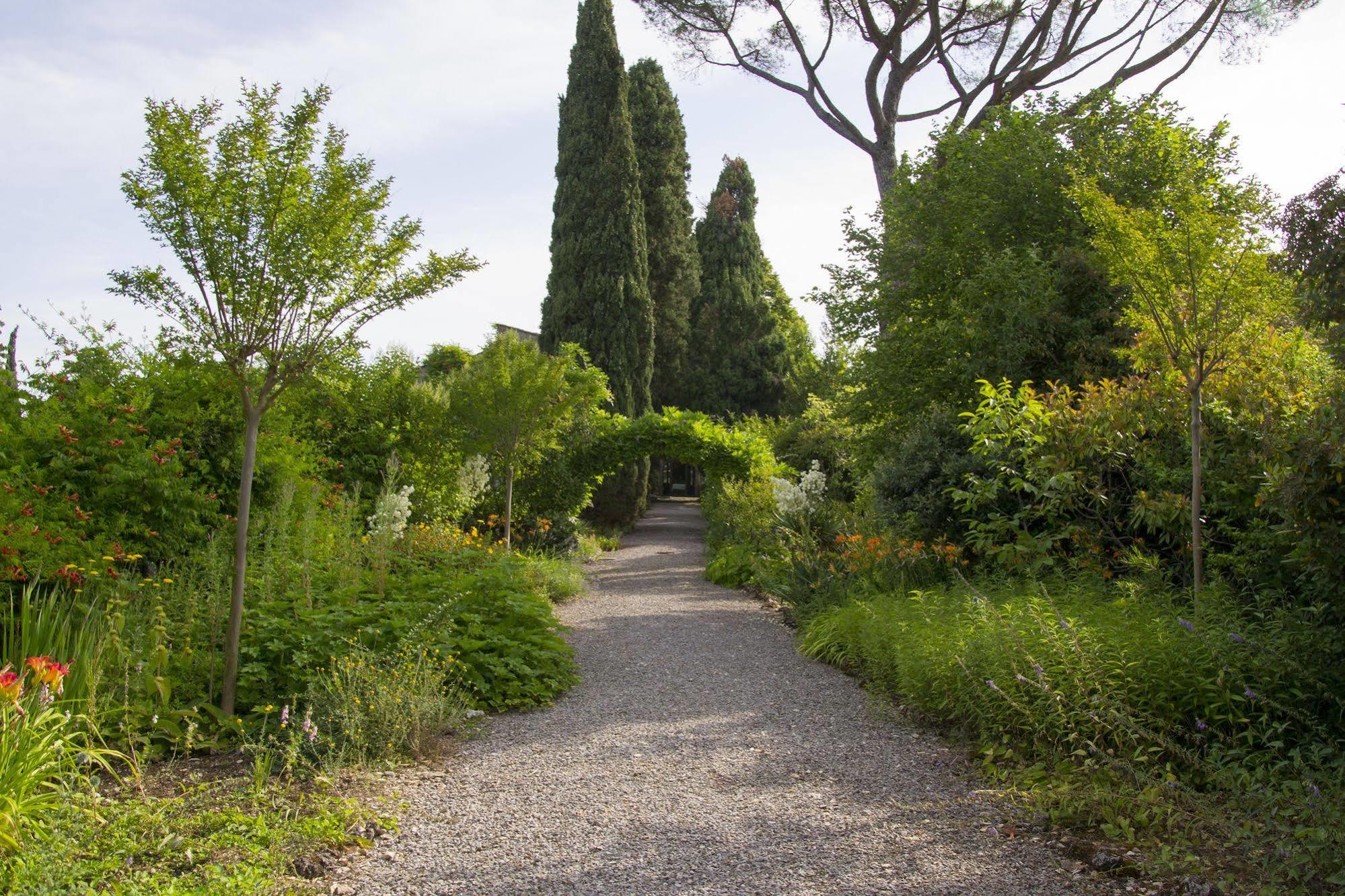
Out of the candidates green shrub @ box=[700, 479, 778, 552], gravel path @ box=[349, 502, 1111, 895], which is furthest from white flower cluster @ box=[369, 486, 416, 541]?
green shrub @ box=[700, 479, 778, 552]

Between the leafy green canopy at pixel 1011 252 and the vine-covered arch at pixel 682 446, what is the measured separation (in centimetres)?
442

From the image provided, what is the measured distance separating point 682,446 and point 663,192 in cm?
884

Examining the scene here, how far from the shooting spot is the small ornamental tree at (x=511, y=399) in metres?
10.7

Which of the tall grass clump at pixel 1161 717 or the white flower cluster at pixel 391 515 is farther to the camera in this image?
the white flower cluster at pixel 391 515

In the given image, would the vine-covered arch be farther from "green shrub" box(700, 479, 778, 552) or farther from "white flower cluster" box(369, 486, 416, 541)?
"white flower cluster" box(369, 486, 416, 541)

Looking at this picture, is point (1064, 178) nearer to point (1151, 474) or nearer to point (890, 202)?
point (890, 202)

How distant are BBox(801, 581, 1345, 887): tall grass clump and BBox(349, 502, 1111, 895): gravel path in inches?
12.3

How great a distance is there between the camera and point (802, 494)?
10.4 metres

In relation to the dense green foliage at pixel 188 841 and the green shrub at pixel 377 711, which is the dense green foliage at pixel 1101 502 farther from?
the dense green foliage at pixel 188 841

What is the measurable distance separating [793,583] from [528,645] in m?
3.60

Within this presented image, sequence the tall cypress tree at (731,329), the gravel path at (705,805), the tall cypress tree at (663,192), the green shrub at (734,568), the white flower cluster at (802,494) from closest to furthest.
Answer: the gravel path at (705,805) < the white flower cluster at (802,494) < the green shrub at (734,568) < the tall cypress tree at (663,192) < the tall cypress tree at (731,329)

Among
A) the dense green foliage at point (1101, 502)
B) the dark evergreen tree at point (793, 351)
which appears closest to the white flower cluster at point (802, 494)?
the dense green foliage at point (1101, 502)

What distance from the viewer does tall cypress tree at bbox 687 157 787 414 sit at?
25938 mm

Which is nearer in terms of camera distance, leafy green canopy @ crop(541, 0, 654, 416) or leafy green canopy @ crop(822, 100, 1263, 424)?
leafy green canopy @ crop(822, 100, 1263, 424)
